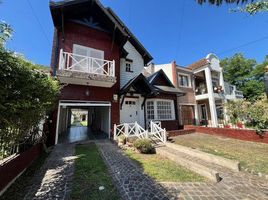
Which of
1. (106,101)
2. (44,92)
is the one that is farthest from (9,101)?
(106,101)

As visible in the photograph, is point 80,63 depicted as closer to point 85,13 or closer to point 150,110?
point 85,13

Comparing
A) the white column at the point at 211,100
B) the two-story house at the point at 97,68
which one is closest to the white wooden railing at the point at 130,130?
the two-story house at the point at 97,68

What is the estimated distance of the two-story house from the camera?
9.22m

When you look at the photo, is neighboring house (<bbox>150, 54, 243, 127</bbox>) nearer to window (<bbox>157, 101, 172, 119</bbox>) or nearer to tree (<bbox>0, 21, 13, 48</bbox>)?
window (<bbox>157, 101, 172, 119</bbox>)

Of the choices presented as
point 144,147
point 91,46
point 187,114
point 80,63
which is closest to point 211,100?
point 187,114

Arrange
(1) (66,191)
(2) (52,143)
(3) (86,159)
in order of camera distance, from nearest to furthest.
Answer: (1) (66,191)
(3) (86,159)
(2) (52,143)

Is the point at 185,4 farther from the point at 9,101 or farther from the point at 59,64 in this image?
the point at 9,101

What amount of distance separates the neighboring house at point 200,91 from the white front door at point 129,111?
22.7 feet

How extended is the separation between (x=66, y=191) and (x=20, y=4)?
403 inches

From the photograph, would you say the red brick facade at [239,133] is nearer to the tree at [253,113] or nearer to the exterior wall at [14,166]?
the tree at [253,113]

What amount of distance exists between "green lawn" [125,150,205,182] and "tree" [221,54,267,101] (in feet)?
93.5

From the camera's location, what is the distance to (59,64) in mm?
8773

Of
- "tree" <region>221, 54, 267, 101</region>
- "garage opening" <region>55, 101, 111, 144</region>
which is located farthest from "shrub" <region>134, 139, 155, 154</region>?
"tree" <region>221, 54, 267, 101</region>

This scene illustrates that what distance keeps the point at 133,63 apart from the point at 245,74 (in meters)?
27.1
